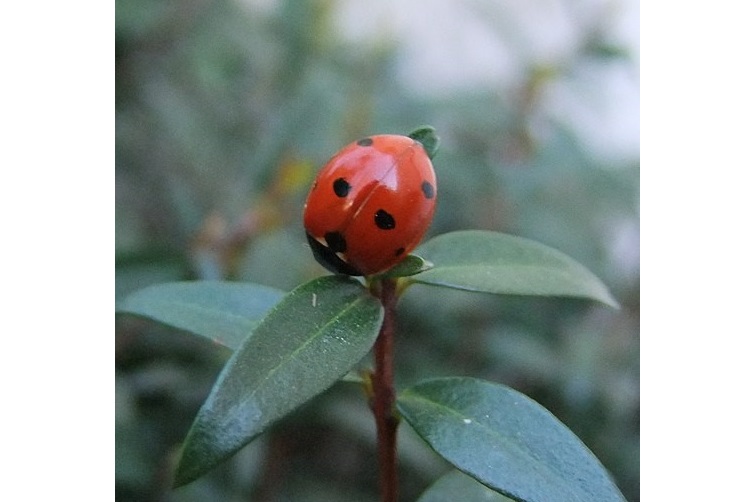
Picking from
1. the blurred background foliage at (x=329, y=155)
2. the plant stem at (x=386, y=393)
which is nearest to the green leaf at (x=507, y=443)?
the plant stem at (x=386, y=393)

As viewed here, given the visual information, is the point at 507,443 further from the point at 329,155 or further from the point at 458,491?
the point at 329,155

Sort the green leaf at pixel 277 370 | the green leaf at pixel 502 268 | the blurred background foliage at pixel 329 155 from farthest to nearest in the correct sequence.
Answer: the blurred background foliage at pixel 329 155 → the green leaf at pixel 502 268 → the green leaf at pixel 277 370

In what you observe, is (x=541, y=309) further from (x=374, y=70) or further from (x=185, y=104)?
(x=185, y=104)

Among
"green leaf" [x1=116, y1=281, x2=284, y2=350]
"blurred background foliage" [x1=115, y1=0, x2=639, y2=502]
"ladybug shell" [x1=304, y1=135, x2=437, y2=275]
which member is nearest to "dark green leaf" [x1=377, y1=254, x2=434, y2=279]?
"ladybug shell" [x1=304, y1=135, x2=437, y2=275]

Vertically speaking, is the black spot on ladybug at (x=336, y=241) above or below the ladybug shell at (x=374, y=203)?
below

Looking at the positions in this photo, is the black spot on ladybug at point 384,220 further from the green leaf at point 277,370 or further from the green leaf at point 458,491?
the green leaf at point 458,491

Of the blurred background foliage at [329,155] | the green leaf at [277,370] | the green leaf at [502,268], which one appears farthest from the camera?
the blurred background foliage at [329,155]

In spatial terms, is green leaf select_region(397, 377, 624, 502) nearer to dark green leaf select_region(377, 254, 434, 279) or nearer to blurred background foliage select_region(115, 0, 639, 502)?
dark green leaf select_region(377, 254, 434, 279)
